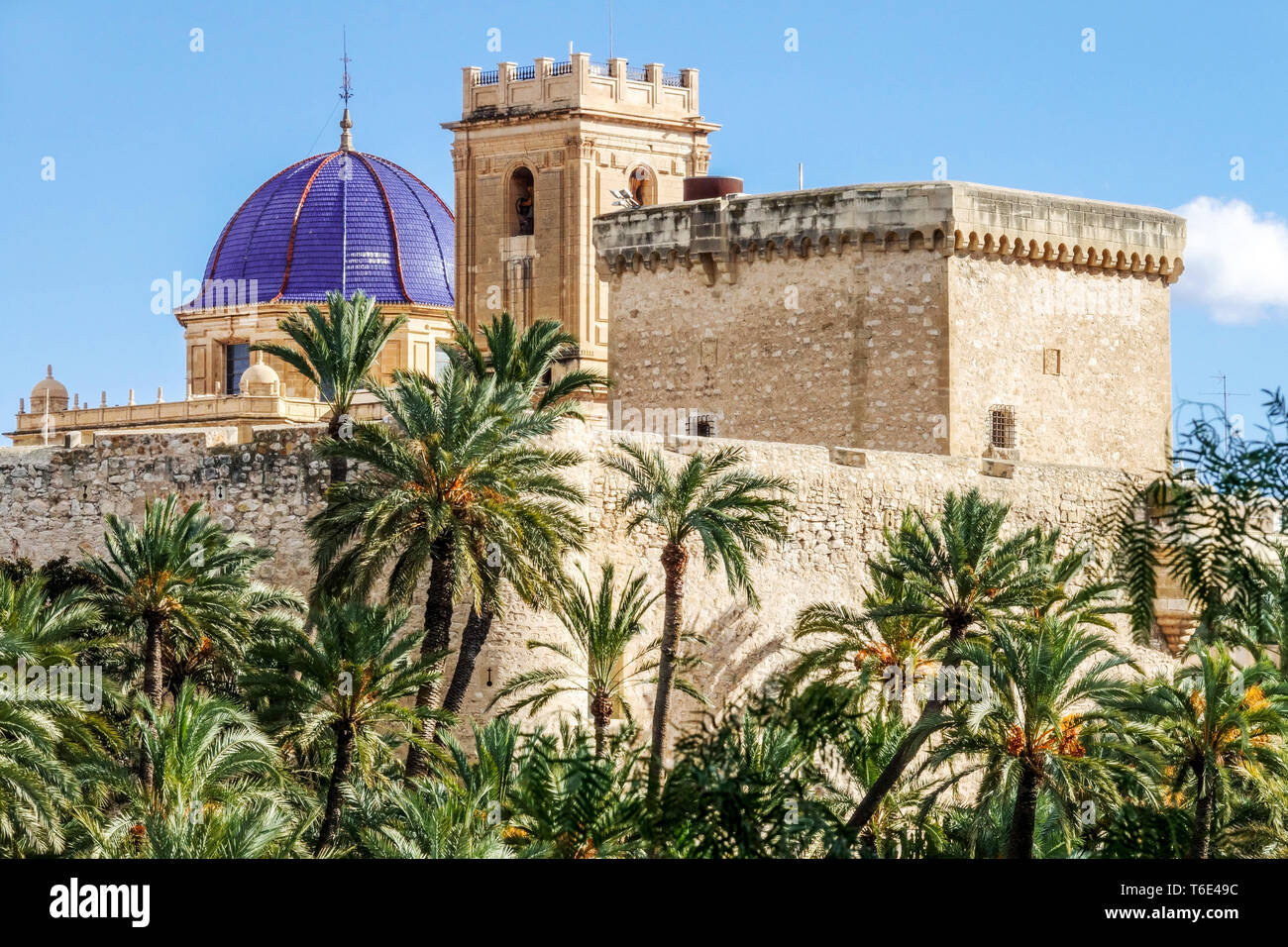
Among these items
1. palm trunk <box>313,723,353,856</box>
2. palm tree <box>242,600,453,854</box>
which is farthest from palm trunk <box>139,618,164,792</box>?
palm trunk <box>313,723,353,856</box>

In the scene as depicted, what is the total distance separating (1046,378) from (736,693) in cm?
790

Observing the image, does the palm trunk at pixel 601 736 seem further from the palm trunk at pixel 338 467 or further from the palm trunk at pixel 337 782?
the palm trunk at pixel 338 467

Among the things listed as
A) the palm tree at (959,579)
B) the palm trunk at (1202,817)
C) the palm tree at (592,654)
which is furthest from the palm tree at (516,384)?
the palm trunk at (1202,817)

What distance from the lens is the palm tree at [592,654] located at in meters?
20.0

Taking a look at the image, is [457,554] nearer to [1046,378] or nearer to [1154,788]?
[1154,788]

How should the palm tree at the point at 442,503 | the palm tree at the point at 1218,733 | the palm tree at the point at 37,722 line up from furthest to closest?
the palm tree at the point at 442,503
the palm tree at the point at 1218,733
the palm tree at the point at 37,722

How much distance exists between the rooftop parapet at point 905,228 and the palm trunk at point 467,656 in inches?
350

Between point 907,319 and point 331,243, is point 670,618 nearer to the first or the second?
point 907,319

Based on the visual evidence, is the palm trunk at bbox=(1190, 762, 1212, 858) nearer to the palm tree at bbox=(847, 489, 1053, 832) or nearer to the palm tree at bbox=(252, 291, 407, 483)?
the palm tree at bbox=(847, 489, 1053, 832)

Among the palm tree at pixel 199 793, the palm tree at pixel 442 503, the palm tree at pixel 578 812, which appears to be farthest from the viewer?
the palm tree at pixel 442 503

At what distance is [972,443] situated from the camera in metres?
26.9

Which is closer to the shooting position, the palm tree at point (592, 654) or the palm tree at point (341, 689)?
the palm tree at point (341, 689)

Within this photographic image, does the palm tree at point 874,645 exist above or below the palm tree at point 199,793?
above
